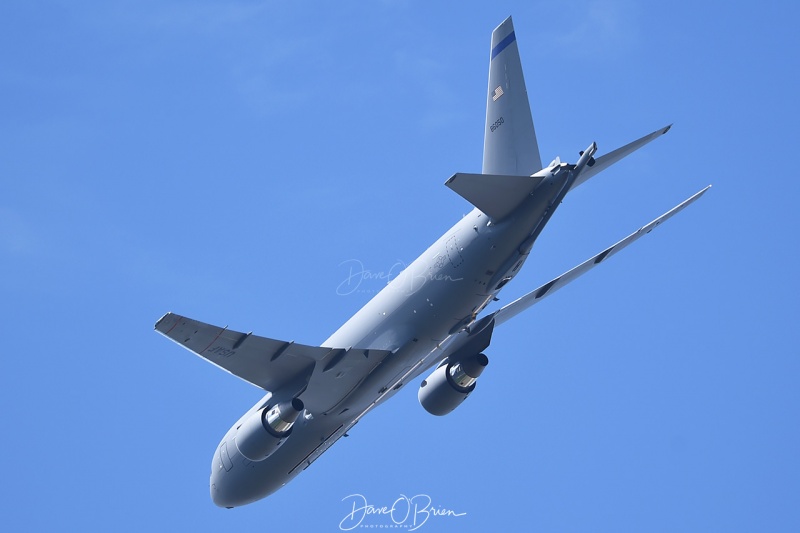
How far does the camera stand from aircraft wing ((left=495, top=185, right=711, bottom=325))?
30078 millimetres

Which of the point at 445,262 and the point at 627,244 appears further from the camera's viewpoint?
the point at 627,244

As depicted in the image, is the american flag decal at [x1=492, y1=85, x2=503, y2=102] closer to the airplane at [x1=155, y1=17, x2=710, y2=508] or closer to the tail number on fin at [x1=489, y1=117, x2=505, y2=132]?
the airplane at [x1=155, y1=17, x2=710, y2=508]

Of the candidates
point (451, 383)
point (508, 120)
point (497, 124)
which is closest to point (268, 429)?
point (451, 383)

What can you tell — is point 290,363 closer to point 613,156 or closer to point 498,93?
point 498,93

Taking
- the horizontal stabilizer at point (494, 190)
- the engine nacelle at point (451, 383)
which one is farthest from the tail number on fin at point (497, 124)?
the engine nacelle at point (451, 383)

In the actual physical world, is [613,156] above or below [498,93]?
below

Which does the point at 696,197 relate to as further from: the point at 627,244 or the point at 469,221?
the point at 469,221

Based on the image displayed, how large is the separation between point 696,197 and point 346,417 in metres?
10.2

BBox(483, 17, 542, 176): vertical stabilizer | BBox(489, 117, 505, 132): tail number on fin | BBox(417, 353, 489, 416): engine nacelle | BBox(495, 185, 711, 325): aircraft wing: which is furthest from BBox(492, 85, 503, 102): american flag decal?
BBox(417, 353, 489, 416): engine nacelle

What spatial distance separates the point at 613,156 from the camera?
2642cm

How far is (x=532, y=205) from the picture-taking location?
1042 inches

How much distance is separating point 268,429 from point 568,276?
881cm

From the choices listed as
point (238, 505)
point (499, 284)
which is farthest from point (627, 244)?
point (238, 505)

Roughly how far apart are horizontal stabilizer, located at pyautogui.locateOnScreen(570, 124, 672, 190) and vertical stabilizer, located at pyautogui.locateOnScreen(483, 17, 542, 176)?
1.05 metres
